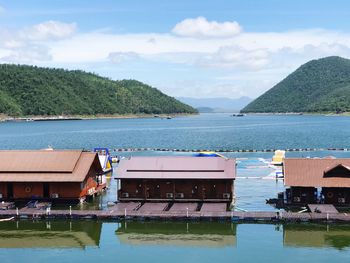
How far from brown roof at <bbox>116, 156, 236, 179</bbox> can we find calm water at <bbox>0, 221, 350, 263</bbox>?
7.04 m

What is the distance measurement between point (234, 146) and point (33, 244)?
311 feet

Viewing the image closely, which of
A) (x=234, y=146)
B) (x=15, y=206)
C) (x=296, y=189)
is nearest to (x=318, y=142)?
(x=234, y=146)

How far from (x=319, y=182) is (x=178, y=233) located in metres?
14.8

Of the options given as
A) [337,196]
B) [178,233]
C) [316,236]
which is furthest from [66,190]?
[337,196]

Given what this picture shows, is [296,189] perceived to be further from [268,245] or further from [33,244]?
[33,244]

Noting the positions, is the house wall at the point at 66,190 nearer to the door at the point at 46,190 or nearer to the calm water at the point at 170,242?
the door at the point at 46,190

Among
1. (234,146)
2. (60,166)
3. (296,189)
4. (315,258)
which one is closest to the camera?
(315,258)

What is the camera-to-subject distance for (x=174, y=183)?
5341 cm

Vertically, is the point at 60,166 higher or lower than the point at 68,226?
higher

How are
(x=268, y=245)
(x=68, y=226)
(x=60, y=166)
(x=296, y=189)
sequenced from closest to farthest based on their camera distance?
(x=268, y=245), (x=68, y=226), (x=296, y=189), (x=60, y=166)

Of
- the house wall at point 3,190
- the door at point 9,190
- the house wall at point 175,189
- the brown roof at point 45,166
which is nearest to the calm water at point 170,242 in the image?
the house wall at point 175,189

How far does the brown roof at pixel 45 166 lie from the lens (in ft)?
178

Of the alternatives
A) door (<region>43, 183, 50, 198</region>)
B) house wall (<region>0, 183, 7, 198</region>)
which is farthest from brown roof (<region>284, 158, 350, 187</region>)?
house wall (<region>0, 183, 7, 198</region>)

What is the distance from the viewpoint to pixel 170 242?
4312 cm
